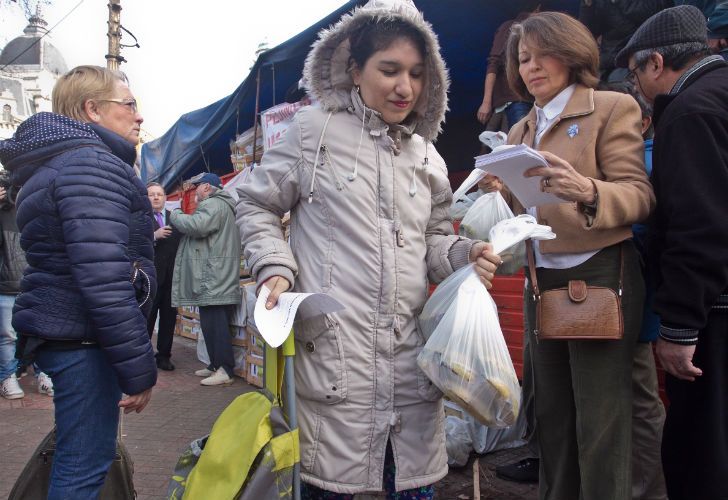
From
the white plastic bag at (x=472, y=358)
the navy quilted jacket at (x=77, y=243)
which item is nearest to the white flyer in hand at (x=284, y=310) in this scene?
the white plastic bag at (x=472, y=358)

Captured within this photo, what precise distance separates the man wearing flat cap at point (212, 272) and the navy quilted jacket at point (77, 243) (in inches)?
146

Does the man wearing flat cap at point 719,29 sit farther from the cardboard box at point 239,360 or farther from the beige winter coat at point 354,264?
the cardboard box at point 239,360

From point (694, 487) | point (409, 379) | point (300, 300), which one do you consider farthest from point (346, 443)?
point (694, 487)

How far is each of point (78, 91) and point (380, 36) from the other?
124cm

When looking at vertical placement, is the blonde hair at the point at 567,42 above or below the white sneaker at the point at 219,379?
above

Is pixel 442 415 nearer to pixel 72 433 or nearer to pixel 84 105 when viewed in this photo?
pixel 72 433

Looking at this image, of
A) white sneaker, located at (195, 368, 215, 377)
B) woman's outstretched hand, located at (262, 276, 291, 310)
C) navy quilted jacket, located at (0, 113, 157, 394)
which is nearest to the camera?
woman's outstretched hand, located at (262, 276, 291, 310)

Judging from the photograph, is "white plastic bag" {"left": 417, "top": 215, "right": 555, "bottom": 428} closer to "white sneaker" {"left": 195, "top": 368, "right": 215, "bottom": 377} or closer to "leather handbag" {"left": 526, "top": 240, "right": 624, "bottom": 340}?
"leather handbag" {"left": 526, "top": 240, "right": 624, "bottom": 340}

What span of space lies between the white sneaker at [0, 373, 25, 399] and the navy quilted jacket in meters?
3.99

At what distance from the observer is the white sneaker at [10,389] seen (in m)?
5.12

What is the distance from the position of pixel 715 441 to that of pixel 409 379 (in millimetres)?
1028

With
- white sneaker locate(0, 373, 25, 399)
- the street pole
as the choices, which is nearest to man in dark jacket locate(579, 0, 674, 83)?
white sneaker locate(0, 373, 25, 399)

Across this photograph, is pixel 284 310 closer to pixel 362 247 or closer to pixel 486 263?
pixel 362 247

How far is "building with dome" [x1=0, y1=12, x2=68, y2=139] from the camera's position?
118ft
